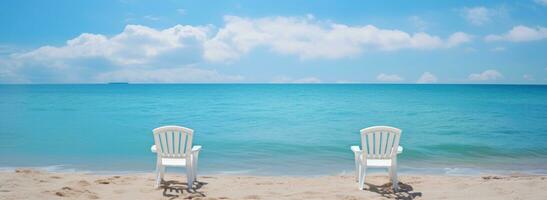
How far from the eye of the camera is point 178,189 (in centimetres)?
660

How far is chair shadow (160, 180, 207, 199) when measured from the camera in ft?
20.4

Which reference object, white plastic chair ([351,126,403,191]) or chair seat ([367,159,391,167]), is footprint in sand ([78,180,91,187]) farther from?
chair seat ([367,159,391,167])

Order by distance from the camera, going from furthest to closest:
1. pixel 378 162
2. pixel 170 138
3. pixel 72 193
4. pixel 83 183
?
pixel 83 183
pixel 170 138
pixel 378 162
pixel 72 193

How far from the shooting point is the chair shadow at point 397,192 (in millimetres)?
6179

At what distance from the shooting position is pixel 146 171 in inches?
347

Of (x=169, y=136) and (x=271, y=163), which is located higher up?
(x=169, y=136)

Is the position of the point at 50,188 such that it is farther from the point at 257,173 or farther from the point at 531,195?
the point at 531,195

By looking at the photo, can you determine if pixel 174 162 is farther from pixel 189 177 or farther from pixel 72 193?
pixel 72 193

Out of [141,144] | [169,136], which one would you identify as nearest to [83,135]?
[141,144]

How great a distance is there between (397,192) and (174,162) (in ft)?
11.6

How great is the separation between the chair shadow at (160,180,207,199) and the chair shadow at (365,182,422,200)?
2747mm

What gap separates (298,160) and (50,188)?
18.7ft

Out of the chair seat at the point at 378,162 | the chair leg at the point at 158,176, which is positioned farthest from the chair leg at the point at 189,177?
the chair seat at the point at 378,162

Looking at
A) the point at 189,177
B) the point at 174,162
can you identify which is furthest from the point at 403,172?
the point at 174,162
